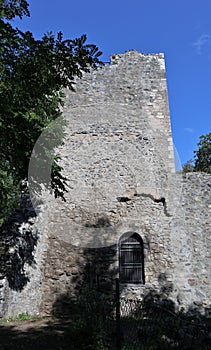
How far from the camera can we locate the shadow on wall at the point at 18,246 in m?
6.80

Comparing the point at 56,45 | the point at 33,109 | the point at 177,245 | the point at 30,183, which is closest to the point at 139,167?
the point at 177,245

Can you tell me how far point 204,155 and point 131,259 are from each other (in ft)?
68.7

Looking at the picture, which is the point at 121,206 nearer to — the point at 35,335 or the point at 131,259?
the point at 131,259

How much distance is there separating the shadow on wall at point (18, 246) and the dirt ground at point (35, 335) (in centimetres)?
97

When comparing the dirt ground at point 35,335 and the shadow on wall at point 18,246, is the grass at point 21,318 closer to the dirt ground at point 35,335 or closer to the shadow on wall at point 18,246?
the dirt ground at point 35,335

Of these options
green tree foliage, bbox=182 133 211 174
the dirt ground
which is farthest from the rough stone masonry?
green tree foliage, bbox=182 133 211 174

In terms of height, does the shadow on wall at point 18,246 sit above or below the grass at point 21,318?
above

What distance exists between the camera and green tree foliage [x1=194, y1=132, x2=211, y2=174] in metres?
26.8

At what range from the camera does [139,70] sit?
465 inches

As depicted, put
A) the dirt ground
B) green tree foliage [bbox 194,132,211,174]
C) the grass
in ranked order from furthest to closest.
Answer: green tree foliage [bbox 194,132,211,174] < the grass < the dirt ground

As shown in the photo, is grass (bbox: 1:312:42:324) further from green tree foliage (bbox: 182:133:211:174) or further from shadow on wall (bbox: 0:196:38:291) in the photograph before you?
green tree foliage (bbox: 182:133:211:174)

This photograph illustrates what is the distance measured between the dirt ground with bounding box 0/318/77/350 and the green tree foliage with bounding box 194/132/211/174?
2314cm

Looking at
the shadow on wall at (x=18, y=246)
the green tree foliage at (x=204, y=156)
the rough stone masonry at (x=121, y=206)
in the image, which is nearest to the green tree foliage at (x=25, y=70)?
the shadow on wall at (x=18, y=246)

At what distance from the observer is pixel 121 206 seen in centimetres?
938
